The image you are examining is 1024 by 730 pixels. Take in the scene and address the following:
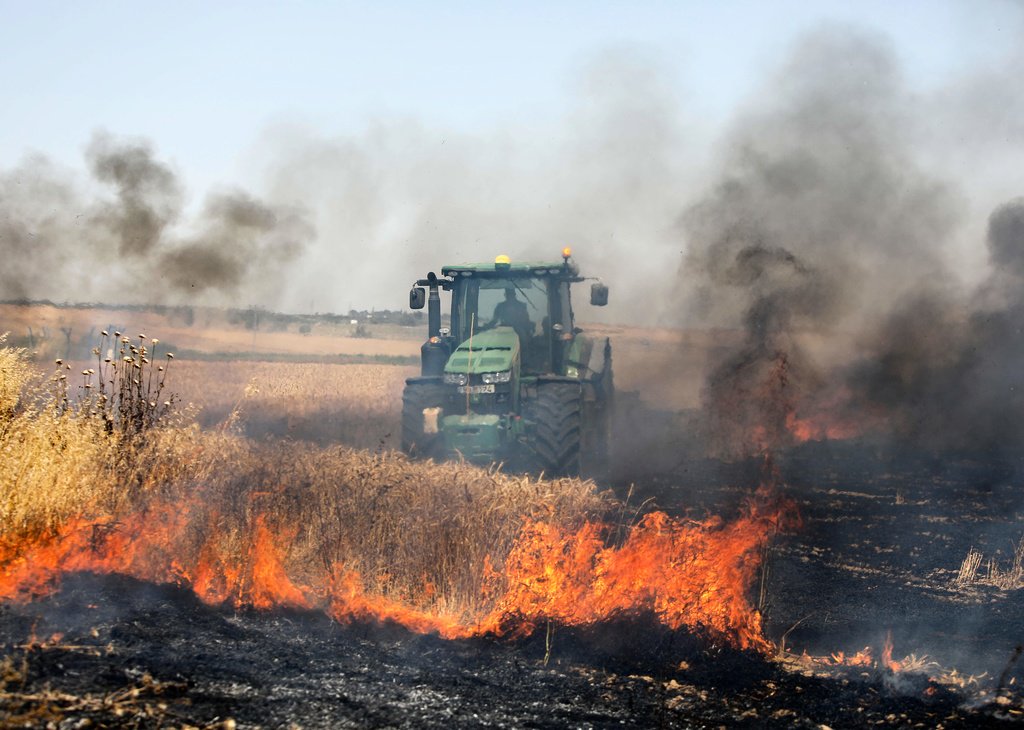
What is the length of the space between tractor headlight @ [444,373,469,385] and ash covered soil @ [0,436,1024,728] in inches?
211

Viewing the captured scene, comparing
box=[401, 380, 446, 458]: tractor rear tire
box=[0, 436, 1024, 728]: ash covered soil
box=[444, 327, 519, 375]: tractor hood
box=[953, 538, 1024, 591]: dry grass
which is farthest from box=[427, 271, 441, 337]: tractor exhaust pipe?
box=[953, 538, 1024, 591]: dry grass

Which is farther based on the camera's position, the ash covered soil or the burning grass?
the burning grass

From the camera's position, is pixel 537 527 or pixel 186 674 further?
pixel 537 527

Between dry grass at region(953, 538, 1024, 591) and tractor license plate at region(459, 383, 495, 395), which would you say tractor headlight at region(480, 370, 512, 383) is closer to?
tractor license plate at region(459, 383, 495, 395)

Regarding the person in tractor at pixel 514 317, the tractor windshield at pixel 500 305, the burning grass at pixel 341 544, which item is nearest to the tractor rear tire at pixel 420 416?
the tractor windshield at pixel 500 305

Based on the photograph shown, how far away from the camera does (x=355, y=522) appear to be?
7680mm

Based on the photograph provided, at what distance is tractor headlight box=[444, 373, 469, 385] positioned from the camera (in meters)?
12.0

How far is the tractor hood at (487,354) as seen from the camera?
1208 centimetres

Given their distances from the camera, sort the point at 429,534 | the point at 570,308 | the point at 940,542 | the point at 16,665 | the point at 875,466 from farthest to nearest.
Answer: the point at 875,466
the point at 570,308
the point at 940,542
the point at 429,534
the point at 16,665

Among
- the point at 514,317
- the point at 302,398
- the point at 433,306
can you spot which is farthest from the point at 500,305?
the point at 302,398

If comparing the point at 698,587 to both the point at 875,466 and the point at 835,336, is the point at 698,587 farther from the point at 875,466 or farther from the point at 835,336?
the point at 835,336

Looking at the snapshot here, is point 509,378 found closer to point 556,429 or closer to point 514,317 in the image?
point 556,429

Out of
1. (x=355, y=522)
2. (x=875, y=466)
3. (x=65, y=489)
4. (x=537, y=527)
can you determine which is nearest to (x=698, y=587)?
(x=537, y=527)

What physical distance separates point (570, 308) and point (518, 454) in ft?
9.07
